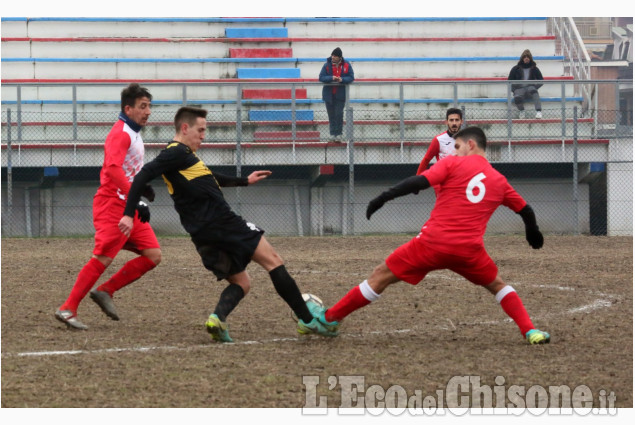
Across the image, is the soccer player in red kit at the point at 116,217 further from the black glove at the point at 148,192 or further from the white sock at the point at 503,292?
the white sock at the point at 503,292

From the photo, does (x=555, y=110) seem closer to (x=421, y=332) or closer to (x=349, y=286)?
(x=349, y=286)

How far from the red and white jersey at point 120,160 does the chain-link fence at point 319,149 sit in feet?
34.4

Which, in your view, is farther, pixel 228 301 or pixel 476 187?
pixel 228 301

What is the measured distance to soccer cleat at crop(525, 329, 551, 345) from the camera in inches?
284

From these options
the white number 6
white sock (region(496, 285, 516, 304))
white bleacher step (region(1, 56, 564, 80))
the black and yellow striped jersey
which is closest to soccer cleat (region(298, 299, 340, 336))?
the black and yellow striped jersey

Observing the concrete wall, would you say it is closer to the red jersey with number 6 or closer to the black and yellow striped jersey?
the black and yellow striped jersey

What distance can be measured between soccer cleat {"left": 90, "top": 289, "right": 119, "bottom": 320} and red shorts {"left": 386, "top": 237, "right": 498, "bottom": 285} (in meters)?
2.30

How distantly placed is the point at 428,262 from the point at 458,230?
29 centimetres

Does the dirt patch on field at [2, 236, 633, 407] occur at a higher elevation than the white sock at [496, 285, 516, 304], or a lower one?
lower

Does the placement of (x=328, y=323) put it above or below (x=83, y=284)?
below

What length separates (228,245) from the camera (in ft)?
23.9

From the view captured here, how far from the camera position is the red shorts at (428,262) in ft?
23.4

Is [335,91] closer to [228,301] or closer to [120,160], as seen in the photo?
[120,160]

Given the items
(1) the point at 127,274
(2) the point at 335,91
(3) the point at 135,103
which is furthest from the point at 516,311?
(2) the point at 335,91
